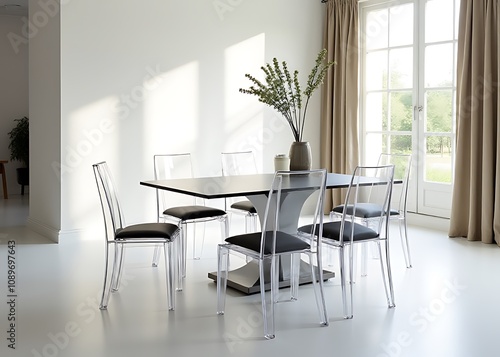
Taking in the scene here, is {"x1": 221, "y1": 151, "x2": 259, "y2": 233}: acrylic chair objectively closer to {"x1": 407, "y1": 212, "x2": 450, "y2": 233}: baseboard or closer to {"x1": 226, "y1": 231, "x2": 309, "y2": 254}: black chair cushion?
{"x1": 226, "y1": 231, "x2": 309, "y2": 254}: black chair cushion

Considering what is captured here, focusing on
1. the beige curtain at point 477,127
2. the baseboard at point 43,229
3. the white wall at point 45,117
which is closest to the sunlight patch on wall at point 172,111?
the white wall at point 45,117

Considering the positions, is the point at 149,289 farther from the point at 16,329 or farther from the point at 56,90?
the point at 56,90

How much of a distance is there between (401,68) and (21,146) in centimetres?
Result: 580

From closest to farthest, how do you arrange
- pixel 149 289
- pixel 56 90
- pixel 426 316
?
pixel 426 316
pixel 149 289
pixel 56 90

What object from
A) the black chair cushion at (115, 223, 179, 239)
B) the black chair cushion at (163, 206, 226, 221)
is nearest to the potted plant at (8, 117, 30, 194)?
the black chair cushion at (163, 206, 226, 221)

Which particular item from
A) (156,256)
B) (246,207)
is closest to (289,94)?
(246,207)

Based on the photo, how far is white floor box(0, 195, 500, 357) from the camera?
3.23 m

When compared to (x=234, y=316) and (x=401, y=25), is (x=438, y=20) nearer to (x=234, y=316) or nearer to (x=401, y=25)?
(x=401, y=25)

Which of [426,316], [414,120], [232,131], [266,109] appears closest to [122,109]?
[232,131]

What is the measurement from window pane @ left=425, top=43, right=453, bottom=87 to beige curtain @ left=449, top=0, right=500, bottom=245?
0.40 m

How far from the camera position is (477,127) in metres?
5.98

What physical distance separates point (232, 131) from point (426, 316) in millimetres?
3856

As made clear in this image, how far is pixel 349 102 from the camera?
745 cm

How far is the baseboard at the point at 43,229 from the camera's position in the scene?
19.9 feet
